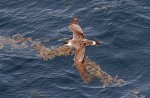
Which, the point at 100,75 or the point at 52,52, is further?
the point at 52,52

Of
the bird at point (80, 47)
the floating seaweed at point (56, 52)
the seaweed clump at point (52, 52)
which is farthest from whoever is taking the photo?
the seaweed clump at point (52, 52)

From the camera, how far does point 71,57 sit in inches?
1289

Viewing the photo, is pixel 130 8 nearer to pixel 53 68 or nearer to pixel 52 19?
pixel 52 19

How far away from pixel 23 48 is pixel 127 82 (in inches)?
387

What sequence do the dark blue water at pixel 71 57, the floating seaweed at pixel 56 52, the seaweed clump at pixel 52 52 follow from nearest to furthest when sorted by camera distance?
the dark blue water at pixel 71 57
the floating seaweed at pixel 56 52
the seaweed clump at pixel 52 52

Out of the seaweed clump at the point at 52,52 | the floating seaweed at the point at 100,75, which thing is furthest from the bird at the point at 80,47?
the seaweed clump at the point at 52,52

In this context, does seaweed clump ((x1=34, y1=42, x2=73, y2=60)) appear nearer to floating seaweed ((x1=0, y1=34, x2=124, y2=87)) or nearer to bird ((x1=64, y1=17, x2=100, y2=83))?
floating seaweed ((x1=0, y1=34, x2=124, y2=87))

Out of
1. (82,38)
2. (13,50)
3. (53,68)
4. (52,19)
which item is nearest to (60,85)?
(53,68)

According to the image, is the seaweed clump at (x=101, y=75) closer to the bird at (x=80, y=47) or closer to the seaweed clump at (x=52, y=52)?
the seaweed clump at (x=52, y=52)

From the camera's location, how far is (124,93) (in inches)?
1163

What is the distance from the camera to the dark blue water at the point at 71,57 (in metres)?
30.1

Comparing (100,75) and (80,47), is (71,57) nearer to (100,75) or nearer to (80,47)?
(100,75)

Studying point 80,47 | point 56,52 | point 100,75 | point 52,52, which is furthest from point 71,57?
point 80,47

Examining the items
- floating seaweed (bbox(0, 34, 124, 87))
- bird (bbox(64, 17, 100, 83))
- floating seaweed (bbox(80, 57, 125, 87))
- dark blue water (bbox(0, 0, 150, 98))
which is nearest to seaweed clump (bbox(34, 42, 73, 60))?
floating seaweed (bbox(0, 34, 124, 87))
